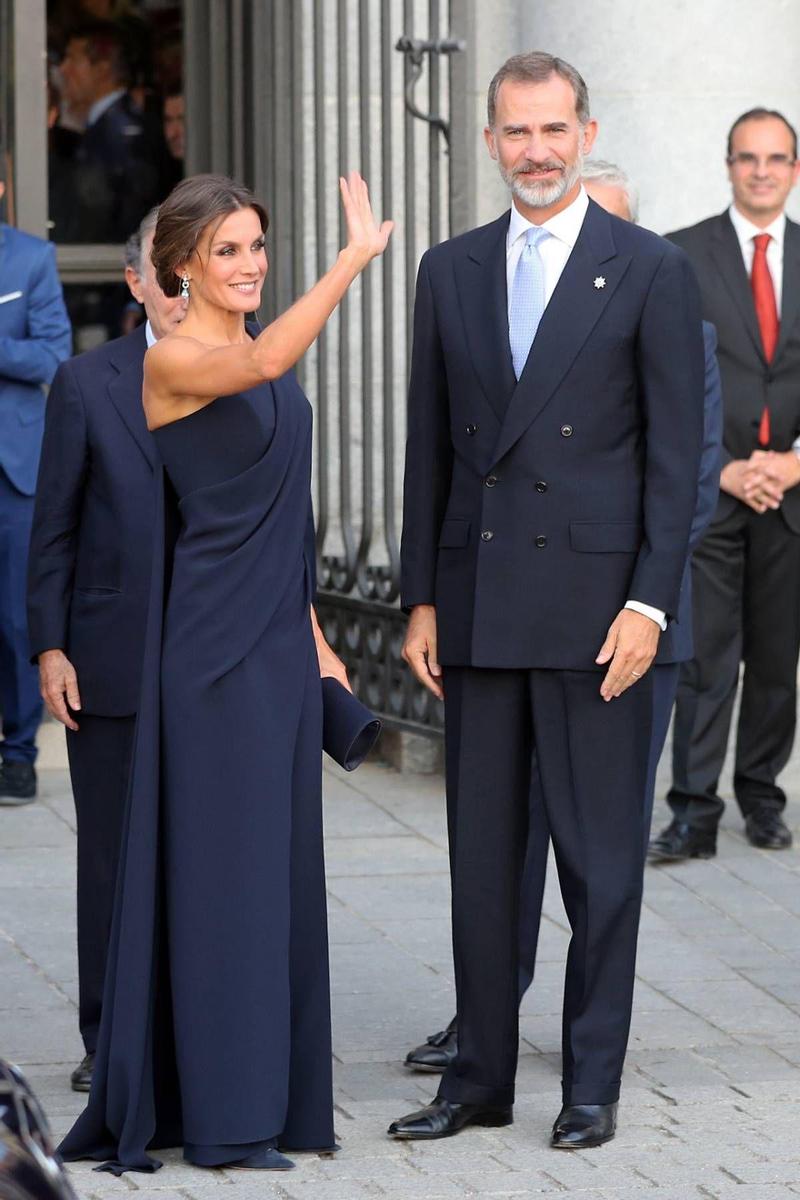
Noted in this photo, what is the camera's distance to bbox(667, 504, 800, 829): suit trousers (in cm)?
753

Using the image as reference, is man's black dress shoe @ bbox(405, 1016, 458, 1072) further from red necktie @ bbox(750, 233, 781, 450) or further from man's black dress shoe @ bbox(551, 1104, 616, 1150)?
red necktie @ bbox(750, 233, 781, 450)

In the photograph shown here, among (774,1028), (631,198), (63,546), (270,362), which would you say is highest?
(631,198)

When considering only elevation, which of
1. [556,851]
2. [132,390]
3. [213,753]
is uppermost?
[132,390]

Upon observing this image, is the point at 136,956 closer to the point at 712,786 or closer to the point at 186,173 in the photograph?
the point at 712,786

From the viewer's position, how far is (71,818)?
25.8ft

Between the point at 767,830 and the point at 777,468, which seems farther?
the point at 767,830

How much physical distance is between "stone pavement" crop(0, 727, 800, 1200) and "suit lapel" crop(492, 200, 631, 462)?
136 centimetres

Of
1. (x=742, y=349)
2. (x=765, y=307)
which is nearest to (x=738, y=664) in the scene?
(x=742, y=349)

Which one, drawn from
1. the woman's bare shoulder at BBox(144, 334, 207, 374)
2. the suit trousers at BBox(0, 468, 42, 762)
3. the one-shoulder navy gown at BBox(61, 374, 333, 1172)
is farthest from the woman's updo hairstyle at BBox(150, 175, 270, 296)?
the suit trousers at BBox(0, 468, 42, 762)

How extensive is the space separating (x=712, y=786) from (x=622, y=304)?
9.54 ft

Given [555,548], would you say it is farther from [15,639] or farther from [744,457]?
[15,639]

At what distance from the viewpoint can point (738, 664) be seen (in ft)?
25.2

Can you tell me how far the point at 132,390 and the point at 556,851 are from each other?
1.30 m

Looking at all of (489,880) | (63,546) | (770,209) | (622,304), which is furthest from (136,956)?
(770,209)
